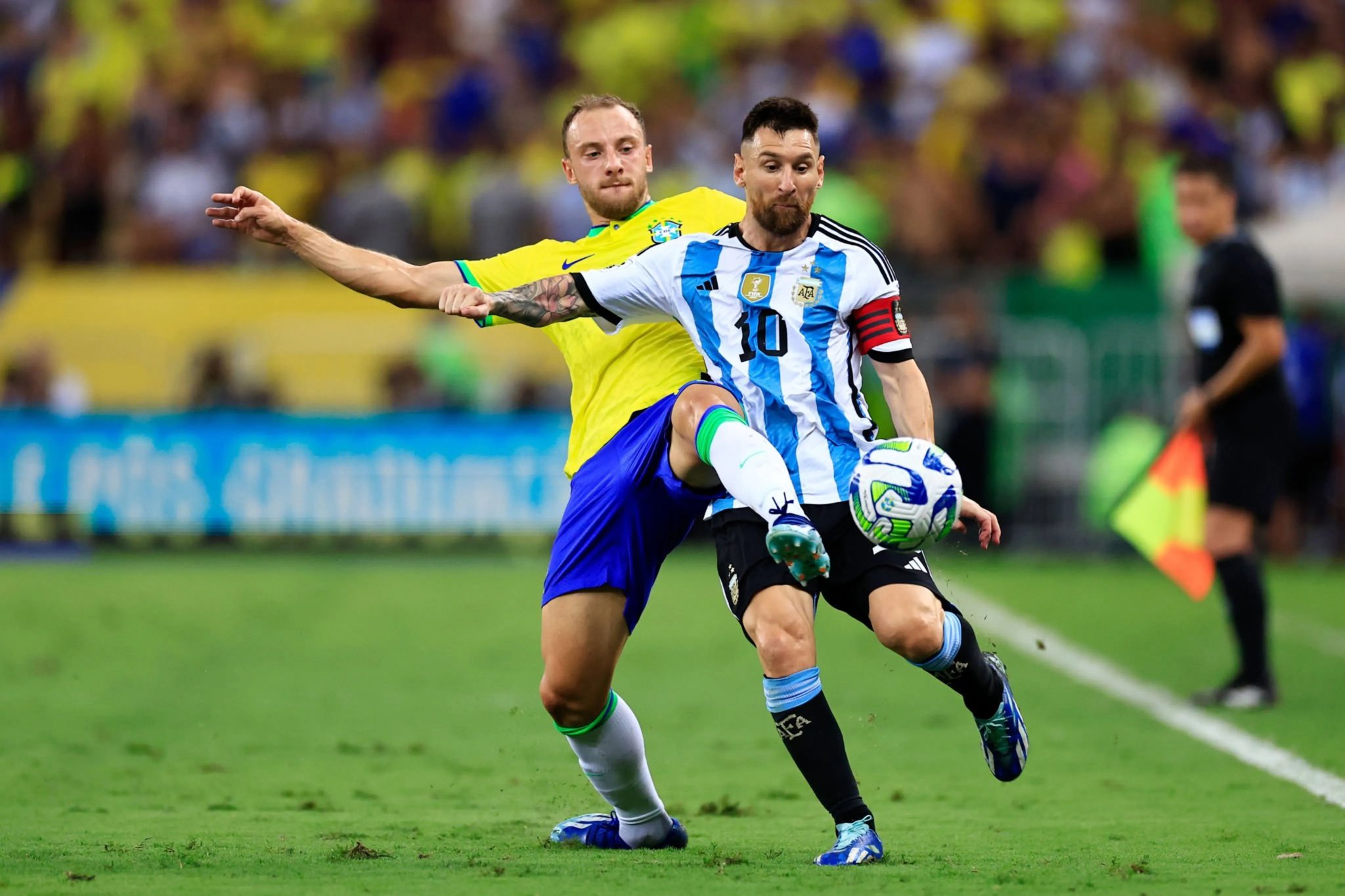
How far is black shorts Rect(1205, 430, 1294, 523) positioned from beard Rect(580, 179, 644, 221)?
4145mm

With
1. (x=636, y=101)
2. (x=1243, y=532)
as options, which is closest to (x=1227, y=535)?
(x=1243, y=532)

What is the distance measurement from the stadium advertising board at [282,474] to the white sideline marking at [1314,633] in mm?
6198

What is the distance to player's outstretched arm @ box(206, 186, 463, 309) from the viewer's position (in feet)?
18.7

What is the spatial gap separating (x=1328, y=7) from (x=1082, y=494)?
7.41m

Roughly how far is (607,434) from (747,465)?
0.80m

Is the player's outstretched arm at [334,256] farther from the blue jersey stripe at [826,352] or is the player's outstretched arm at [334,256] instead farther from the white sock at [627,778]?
the white sock at [627,778]

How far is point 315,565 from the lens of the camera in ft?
51.0

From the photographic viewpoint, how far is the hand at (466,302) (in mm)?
5500

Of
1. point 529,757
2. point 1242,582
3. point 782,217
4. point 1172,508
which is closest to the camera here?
point 782,217

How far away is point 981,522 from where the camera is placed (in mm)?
5398

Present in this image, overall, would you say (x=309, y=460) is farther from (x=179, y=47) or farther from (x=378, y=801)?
(x=378, y=801)

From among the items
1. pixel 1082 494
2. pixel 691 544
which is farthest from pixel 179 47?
pixel 1082 494

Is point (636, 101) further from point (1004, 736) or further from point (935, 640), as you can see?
point (935, 640)

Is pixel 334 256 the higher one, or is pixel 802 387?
pixel 334 256
